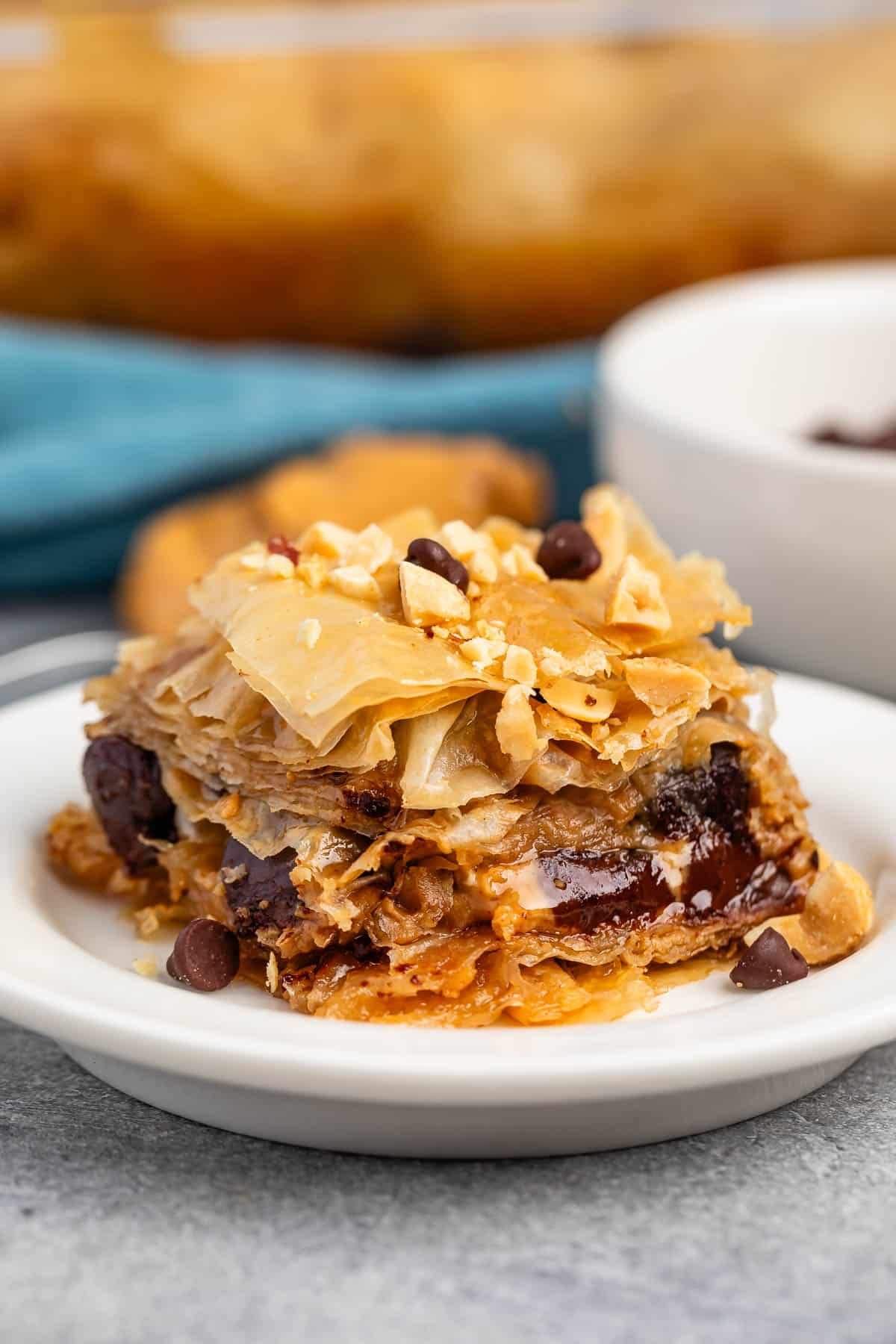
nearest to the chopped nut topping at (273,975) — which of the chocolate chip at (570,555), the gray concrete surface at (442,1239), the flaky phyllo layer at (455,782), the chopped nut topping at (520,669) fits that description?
the flaky phyllo layer at (455,782)

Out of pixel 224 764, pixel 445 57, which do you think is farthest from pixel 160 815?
pixel 445 57

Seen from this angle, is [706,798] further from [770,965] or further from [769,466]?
[769,466]

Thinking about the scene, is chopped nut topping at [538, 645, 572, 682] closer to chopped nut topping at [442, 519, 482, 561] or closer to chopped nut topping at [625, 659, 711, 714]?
chopped nut topping at [625, 659, 711, 714]

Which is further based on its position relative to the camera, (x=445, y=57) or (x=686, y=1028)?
(x=445, y=57)

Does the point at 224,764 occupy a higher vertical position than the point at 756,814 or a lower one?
higher

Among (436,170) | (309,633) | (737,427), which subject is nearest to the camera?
(309,633)

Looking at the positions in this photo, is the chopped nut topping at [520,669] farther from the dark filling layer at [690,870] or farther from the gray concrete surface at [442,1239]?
the gray concrete surface at [442,1239]

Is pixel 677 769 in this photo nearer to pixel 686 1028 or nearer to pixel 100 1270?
pixel 686 1028

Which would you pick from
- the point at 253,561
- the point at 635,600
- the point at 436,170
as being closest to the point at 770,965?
the point at 635,600
